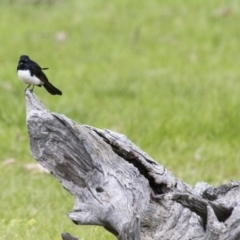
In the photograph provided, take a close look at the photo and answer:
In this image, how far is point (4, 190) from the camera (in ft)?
20.3

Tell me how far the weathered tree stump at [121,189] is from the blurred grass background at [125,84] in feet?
3.57

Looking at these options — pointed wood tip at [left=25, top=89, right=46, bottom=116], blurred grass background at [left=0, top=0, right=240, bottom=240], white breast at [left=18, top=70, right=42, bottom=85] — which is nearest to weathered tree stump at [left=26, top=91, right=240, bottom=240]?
pointed wood tip at [left=25, top=89, right=46, bottom=116]

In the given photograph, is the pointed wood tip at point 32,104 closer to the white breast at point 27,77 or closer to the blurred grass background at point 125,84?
the white breast at point 27,77

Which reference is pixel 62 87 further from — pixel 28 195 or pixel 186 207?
pixel 186 207

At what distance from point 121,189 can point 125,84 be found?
5.64m

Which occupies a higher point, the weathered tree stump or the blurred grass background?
the blurred grass background

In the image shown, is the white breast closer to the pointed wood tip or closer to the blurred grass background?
the pointed wood tip

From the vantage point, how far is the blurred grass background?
6387 mm

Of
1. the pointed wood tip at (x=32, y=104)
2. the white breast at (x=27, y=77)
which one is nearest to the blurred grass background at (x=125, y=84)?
the white breast at (x=27, y=77)

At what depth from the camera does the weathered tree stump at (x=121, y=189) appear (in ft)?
11.6

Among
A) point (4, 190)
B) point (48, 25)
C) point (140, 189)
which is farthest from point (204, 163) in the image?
point (48, 25)

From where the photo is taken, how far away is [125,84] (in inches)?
367

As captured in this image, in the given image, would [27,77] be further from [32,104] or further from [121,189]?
[121,189]

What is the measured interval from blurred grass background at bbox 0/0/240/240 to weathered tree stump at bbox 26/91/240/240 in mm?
1088
